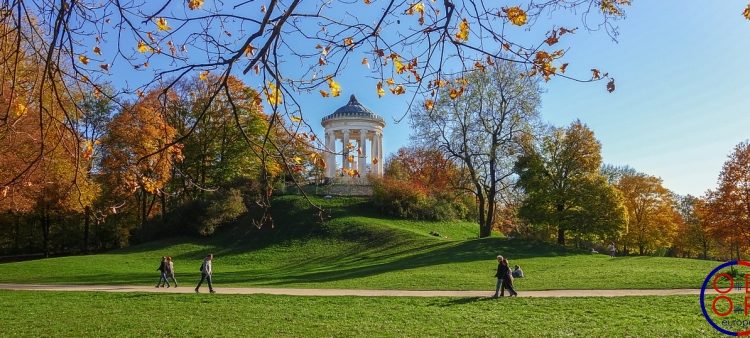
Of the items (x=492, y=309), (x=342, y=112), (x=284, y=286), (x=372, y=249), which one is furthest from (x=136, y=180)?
(x=342, y=112)

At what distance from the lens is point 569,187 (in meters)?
31.3

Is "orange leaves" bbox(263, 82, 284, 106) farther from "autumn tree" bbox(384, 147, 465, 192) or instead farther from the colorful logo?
"autumn tree" bbox(384, 147, 465, 192)

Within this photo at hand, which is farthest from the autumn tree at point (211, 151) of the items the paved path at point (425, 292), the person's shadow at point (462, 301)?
the person's shadow at point (462, 301)

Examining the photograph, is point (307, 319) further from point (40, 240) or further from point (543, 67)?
point (40, 240)

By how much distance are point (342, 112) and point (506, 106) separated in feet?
65.2

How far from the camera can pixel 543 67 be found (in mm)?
4473

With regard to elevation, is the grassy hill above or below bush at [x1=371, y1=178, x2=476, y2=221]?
below

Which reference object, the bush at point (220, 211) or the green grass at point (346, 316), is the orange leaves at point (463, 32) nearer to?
the green grass at point (346, 316)

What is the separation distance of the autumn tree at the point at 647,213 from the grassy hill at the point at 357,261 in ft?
45.9

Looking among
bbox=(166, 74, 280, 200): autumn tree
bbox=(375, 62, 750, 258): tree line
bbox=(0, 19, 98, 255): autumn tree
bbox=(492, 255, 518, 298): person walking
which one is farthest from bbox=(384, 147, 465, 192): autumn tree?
bbox=(0, 19, 98, 255): autumn tree

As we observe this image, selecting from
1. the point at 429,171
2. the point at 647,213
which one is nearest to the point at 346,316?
the point at 429,171

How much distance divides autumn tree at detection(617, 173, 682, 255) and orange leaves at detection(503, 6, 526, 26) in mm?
44009

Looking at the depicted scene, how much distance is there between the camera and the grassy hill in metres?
19.5

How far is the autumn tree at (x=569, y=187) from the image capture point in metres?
30.2
